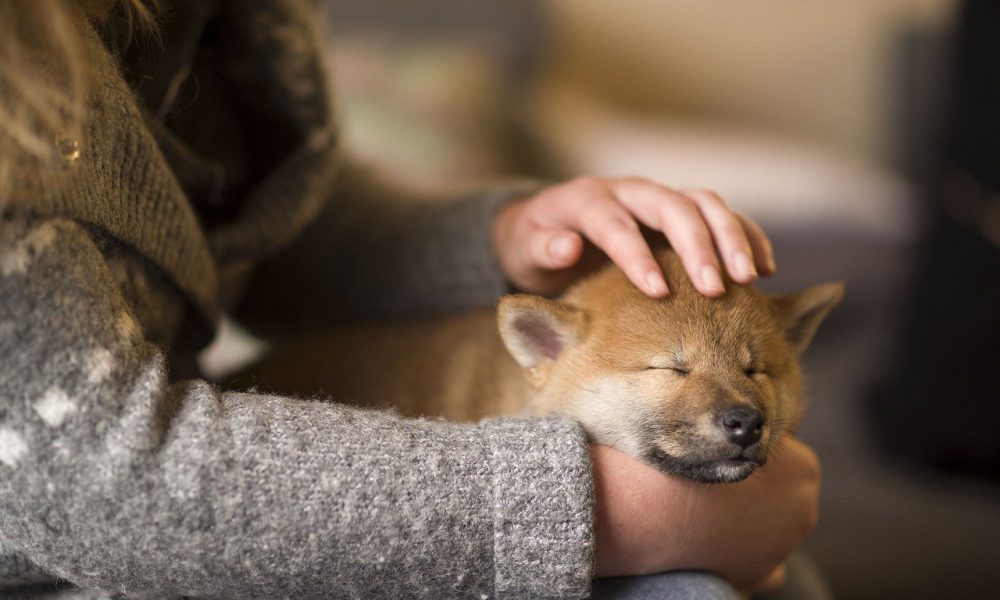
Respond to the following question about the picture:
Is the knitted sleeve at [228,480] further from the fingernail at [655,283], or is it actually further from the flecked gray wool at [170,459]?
the fingernail at [655,283]

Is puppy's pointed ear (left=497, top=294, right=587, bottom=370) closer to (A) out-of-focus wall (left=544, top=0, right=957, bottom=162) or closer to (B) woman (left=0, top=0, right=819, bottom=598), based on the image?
(B) woman (left=0, top=0, right=819, bottom=598)

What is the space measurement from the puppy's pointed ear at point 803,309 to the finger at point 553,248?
0.24 metres

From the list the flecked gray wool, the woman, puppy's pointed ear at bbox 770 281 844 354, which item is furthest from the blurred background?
the flecked gray wool

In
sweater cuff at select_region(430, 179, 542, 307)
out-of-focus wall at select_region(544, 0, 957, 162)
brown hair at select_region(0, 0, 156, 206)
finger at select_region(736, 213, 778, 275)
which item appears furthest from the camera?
out-of-focus wall at select_region(544, 0, 957, 162)

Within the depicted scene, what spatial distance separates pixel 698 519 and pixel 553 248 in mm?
308

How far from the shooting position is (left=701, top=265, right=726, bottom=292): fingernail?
88 cm

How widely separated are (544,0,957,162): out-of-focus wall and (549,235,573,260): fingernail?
2738 mm

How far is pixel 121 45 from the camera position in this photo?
847 millimetres

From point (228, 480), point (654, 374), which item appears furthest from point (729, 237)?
point (228, 480)

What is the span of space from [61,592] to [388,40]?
8.86 feet

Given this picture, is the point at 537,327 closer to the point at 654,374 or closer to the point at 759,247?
the point at 654,374

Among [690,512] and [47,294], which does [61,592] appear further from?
[690,512]

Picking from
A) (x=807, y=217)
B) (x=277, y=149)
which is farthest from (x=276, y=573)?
(x=807, y=217)

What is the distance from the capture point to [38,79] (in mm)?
626
